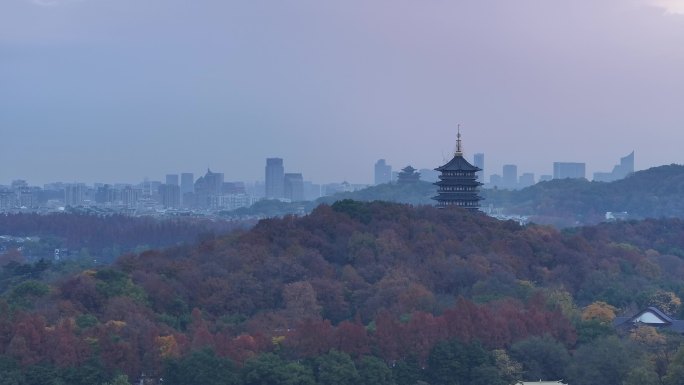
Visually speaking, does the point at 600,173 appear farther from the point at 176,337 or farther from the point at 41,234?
the point at 176,337

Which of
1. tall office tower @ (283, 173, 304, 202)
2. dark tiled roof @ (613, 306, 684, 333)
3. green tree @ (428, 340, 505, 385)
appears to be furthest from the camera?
tall office tower @ (283, 173, 304, 202)

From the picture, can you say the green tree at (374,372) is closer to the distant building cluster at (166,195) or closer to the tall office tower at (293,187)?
the distant building cluster at (166,195)

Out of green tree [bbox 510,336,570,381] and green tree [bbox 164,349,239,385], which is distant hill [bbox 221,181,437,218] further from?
green tree [bbox 164,349,239,385]

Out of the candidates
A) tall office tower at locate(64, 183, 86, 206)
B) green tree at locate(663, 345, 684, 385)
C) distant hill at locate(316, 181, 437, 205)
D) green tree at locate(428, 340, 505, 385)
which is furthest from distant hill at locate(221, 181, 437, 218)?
green tree at locate(663, 345, 684, 385)

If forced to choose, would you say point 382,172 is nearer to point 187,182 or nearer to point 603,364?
point 187,182

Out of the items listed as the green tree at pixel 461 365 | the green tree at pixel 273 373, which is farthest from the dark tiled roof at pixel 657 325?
the green tree at pixel 273 373
